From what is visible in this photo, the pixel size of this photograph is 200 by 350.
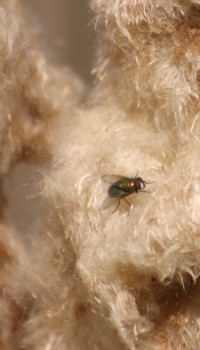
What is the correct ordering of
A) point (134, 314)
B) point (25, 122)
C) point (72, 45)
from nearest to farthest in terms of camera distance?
point (134, 314) → point (25, 122) → point (72, 45)

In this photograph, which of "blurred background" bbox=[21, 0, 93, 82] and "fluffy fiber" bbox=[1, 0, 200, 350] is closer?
"fluffy fiber" bbox=[1, 0, 200, 350]

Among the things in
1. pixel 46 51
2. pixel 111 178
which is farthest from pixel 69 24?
pixel 111 178

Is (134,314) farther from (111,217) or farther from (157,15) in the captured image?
(157,15)

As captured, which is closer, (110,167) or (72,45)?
(110,167)

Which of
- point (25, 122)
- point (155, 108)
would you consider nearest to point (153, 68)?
point (155, 108)

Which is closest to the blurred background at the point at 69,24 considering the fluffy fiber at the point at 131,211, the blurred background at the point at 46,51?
the blurred background at the point at 46,51

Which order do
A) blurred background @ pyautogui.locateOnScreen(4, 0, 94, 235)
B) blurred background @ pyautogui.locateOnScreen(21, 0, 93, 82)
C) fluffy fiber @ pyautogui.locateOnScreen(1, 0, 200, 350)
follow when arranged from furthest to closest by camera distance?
blurred background @ pyautogui.locateOnScreen(21, 0, 93, 82) < blurred background @ pyautogui.locateOnScreen(4, 0, 94, 235) < fluffy fiber @ pyautogui.locateOnScreen(1, 0, 200, 350)

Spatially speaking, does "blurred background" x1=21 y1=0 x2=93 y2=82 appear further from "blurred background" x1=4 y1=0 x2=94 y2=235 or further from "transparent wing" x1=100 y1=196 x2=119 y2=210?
"transparent wing" x1=100 y1=196 x2=119 y2=210

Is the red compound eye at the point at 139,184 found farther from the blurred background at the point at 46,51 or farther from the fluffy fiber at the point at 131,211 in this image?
the blurred background at the point at 46,51

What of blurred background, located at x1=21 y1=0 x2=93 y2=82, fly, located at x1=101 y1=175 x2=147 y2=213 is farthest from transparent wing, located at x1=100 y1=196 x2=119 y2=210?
blurred background, located at x1=21 y1=0 x2=93 y2=82
